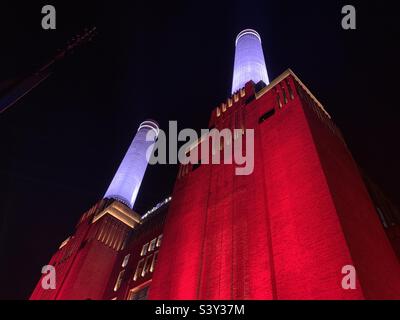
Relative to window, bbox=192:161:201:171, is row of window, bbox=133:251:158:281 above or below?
below

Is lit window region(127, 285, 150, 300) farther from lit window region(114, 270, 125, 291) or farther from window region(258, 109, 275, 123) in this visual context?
window region(258, 109, 275, 123)

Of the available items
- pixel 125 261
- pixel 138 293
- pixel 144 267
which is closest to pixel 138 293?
pixel 138 293

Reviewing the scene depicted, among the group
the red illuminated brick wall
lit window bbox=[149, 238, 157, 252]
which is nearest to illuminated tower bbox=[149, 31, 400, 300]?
the red illuminated brick wall

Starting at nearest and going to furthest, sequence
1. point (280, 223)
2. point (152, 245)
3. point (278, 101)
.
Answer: point (280, 223) < point (278, 101) < point (152, 245)

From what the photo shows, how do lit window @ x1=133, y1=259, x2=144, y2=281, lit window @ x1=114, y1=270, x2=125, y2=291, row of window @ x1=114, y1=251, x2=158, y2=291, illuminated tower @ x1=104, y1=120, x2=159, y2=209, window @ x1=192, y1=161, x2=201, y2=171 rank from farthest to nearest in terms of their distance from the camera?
1. illuminated tower @ x1=104, y1=120, x2=159, y2=209
2. lit window @ x1=114, y1=270, x2=125, y2=291
3. lit window @ x1=133, y1=259, x2=144, y2=281
4. row of window @ x1=114, y1=251, x2=158, y2=291
5. window @ x1=192, y1=161, x2=201, y2=171

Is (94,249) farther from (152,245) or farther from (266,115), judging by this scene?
(266,115)

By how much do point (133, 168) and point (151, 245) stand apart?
886 inches

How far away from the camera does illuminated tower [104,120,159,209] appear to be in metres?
48.6

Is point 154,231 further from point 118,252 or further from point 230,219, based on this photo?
point 230,219

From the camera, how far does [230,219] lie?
785 inches

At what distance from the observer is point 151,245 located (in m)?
34.2

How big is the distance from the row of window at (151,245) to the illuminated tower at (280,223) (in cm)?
823

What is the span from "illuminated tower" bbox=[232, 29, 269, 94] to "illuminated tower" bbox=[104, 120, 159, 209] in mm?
22967

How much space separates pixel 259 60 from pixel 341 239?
3754cm
